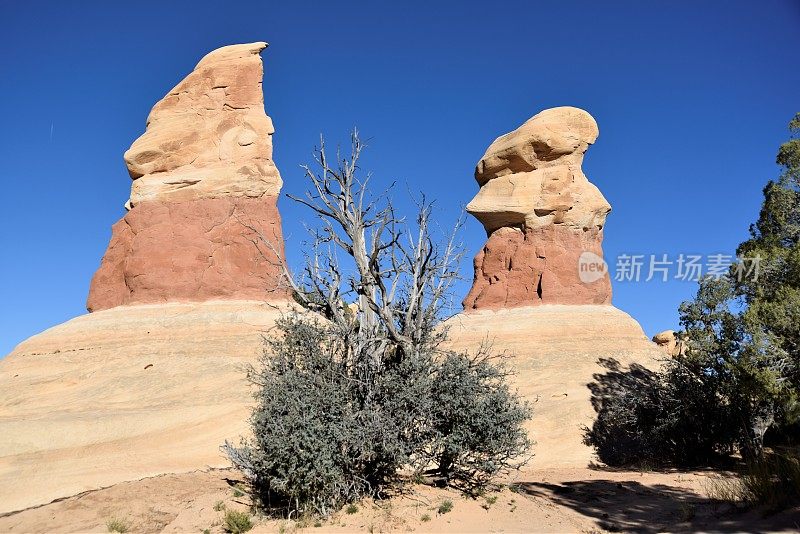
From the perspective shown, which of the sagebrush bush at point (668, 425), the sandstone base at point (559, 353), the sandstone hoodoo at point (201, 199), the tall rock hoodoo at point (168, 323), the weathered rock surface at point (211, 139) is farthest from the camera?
the weathered rock surface at point (211, 139)

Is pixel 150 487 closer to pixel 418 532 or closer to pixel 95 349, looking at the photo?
pixel 418 532

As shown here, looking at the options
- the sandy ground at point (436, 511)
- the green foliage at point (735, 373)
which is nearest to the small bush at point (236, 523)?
the sandy ground at point (436, 511)

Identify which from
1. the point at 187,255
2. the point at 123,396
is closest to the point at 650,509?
the point at 123,396

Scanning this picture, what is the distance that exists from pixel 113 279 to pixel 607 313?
27.9 meters

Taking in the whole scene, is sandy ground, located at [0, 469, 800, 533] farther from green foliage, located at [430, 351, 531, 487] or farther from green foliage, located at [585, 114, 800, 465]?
green foliage, located at [585, 114, 800, 465]

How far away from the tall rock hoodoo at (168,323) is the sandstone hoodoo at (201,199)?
8 centimetres

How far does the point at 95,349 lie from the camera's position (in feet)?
87.3

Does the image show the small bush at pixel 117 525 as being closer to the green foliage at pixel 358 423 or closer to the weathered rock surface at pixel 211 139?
the green foliage at pixel 358 423

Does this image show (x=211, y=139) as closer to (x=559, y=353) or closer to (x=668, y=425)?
(x=559, y=353)

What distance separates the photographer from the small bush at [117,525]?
30.0ft

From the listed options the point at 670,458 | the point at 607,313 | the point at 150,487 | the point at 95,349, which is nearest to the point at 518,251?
the point at 607,313

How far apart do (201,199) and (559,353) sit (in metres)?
22.1

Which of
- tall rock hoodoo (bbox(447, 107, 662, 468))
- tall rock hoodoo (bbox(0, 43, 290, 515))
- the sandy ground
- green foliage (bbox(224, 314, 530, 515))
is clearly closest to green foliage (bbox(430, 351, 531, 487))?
green foliage (bbox(224, 314, 530, 515))

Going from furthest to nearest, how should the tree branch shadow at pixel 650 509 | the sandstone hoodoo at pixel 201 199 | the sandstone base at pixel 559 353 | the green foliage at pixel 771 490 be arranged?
the sandstone hoodoo at pixel 201 199 → the sandstone base at pixel 559 353 → the green foliage at pixel 771 490 → the tree branch shadow at pixel 650 509
